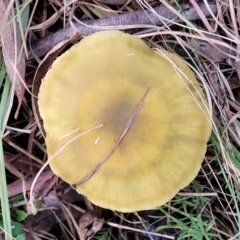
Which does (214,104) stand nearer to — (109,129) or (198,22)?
(198,22)

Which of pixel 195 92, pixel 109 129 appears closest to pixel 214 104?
pixel 195 92

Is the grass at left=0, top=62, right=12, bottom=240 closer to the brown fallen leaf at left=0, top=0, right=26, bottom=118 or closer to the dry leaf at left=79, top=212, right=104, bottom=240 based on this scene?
the brown fallen leaf at left=0, top=0, right=26, bottom=118

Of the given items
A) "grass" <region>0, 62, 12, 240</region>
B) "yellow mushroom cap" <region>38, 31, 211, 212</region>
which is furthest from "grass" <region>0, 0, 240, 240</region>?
"yellow mushroom cap" <region>38, 31, 211, 212</region>

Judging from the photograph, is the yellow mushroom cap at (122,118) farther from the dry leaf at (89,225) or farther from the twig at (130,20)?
the dry leaf at (89,225)

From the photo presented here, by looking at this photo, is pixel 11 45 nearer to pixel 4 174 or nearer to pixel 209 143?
pixel 4 174

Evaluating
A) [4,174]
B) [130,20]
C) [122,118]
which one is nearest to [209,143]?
[122,118]

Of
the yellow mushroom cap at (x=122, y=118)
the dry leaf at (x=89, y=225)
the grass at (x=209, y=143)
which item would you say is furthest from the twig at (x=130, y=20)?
the dry leaf at (x=89, y=225)
